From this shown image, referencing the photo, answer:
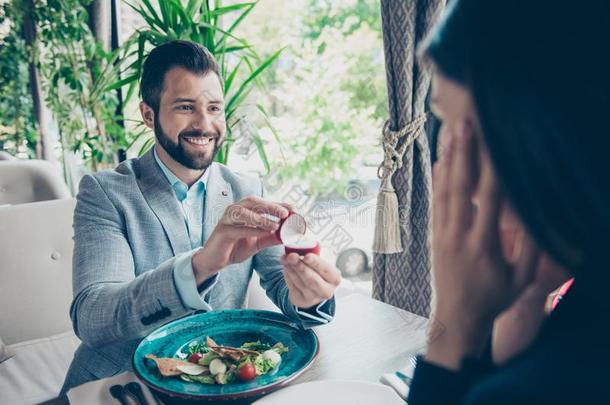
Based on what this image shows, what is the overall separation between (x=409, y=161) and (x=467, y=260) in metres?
1.34

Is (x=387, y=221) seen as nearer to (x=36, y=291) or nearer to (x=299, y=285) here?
(x=299, y=285)

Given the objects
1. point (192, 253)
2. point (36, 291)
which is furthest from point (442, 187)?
point (36, 291)

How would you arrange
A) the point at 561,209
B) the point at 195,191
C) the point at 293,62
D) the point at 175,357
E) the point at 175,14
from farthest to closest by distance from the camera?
the point at 293,62 < the point at 175,14 < the point at 195,191 < the point at 175,357 < the point at 561,209

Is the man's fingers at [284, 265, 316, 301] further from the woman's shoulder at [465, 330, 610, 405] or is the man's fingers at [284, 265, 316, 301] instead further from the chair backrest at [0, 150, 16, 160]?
the chair backrest at [0, 150, 16, 160]

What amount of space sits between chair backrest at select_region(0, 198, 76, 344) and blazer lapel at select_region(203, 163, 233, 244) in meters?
0.74

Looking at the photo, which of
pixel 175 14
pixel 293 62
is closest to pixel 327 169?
pixel 293 62

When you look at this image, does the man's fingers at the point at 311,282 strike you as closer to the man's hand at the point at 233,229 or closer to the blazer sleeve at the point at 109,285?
the man's hand at the point at 233,229

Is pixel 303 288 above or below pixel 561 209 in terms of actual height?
below

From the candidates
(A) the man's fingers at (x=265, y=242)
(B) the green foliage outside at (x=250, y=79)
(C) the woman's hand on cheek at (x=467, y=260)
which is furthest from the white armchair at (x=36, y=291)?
(C) the woman's hand on cheek at (x=467, y=260)

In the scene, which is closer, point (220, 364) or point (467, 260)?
point (467, 260)

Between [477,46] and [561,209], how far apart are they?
0.13 m

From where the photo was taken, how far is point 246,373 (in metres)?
0.90

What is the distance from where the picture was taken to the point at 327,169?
4715mm

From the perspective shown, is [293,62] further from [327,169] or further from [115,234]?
[115,234]
